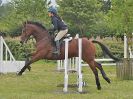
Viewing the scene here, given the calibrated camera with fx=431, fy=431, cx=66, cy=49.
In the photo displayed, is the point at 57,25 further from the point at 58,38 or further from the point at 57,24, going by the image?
the point at 58,38

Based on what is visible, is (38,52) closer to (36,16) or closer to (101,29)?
(36,16)

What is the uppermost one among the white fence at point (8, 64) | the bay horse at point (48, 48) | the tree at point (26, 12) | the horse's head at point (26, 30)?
the tree at point (26, 12)

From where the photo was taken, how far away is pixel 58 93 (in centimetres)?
1356

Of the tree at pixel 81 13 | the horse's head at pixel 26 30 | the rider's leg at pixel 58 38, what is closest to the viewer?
the rider's leg at pixel 58 38

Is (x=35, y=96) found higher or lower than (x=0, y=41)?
lower

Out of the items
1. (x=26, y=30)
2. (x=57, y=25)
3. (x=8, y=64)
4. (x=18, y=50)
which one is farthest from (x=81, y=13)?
(x=57, y=25)

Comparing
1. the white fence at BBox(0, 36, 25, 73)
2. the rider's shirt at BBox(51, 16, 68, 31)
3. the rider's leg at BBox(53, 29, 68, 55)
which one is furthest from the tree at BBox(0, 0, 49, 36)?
the rider's shirt at BBox(51, 16, 68, 31)

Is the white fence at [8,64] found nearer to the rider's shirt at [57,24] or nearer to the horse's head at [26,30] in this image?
the horse's head at [26,30]

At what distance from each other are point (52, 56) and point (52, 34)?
2.74ft

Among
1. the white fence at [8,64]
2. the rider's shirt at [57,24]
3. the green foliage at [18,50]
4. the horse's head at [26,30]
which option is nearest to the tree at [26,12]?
the green foliage at [18,50]

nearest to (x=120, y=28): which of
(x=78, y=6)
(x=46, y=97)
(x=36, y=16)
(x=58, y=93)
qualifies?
(x=58, y=93)

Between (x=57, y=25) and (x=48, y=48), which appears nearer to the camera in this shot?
(x=57, y=25)

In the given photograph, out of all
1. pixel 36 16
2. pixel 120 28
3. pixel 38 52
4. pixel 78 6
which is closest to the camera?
pixel 38 52

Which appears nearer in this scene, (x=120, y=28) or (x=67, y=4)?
(x=120, y=28)
